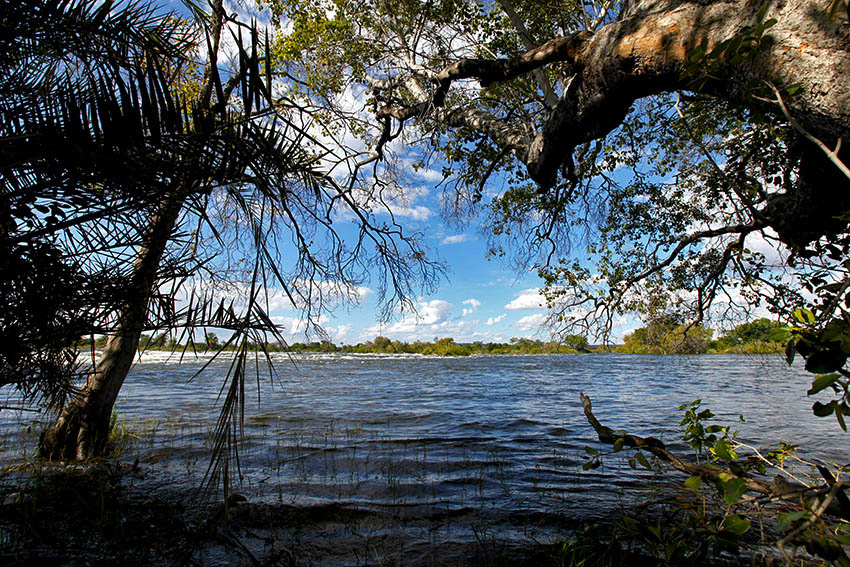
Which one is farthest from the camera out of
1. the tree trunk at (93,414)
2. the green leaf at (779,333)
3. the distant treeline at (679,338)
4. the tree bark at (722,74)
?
the distant treeline at (679,338)

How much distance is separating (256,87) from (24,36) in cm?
186

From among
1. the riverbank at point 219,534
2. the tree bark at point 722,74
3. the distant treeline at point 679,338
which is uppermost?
the tree bark at point 722,74

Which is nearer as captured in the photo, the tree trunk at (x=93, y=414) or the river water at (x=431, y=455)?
the river water at (x=431, y=455)

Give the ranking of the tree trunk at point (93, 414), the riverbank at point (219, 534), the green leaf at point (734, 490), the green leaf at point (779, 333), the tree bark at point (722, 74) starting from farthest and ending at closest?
the tree trunk at point (93, 414) < the riverbank at point (219, 534) < the tree bark at point (722, 74) < the green leaf at point (734, 490) < the green leaf at point (779, 333)

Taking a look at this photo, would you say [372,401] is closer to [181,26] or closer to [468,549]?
[468,549]

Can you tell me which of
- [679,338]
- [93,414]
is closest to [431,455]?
[679,338]

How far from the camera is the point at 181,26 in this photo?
3502 mm

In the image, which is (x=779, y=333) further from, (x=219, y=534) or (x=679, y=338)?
(x=679, y=338)

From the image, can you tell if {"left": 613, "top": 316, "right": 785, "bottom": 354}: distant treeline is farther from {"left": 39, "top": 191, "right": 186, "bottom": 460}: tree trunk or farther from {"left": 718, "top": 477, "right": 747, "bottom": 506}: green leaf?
{"left": 39, "top": 191, "right": 186, "bottom": 460}: tree trunk

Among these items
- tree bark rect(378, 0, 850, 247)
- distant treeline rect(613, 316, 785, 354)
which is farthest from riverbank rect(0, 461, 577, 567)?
distant treeline rect(613, 316, 785, 354)

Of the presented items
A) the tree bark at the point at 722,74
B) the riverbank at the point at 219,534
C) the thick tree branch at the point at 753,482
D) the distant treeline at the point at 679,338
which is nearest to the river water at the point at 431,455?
the riverbank at the point at 219,534

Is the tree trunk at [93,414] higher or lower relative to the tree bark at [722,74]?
lower

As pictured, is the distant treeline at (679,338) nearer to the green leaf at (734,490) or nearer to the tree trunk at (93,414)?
the green leaf at (734,490)

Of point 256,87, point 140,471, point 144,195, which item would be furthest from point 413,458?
point 256,87
